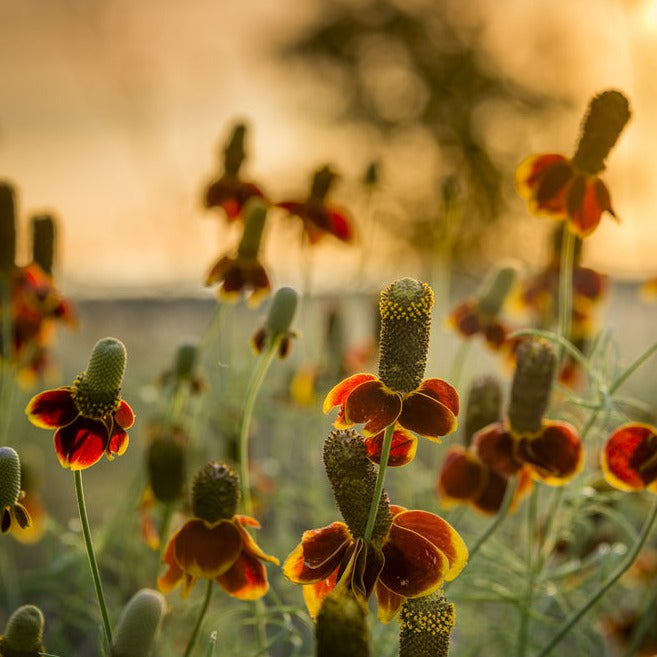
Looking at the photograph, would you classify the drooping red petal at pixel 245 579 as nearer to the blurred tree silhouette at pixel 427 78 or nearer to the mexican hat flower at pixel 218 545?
the mexican hat flower at pixel 218 545

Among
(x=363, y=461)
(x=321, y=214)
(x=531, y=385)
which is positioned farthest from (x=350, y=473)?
(x=321, y=214)

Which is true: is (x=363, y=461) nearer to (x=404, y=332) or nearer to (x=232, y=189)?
(x=404, y=332)

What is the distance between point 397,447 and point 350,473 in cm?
11

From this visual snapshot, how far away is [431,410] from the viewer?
65 centimetres

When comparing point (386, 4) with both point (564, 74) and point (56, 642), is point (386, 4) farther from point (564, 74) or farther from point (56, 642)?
point (56, 642)

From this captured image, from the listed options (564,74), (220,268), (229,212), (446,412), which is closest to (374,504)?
(446,412)

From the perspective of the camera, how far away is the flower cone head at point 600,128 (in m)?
0.96

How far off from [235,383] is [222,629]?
44cm

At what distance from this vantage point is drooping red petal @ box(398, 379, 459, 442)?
24.9 inches

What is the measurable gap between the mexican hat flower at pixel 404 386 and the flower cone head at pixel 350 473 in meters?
0.01

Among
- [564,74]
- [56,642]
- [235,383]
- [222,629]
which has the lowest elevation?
[222,629]

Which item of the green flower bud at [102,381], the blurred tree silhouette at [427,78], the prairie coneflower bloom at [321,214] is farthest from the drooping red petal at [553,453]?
the blurred tree silhouette at [427,78]

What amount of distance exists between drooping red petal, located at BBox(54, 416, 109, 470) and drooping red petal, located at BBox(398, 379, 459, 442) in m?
0.23

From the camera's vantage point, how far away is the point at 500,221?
5098 millimetres
